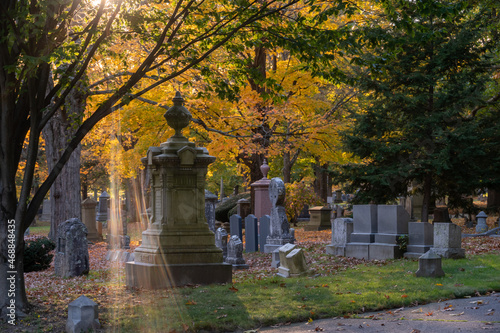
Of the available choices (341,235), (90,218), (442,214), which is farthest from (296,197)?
(341,235)

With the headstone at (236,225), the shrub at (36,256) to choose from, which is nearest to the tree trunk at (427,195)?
the headstone at (236,225)

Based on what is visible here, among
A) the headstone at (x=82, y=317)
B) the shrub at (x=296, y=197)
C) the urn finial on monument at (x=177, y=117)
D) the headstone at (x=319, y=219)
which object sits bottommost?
the headstone at (x=319, y=219)

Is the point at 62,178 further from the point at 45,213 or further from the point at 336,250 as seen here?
the point at 45,213

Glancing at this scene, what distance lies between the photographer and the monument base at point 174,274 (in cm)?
997

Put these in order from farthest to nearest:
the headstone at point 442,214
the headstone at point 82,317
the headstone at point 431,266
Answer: the headstone at point 442,214, the headstone at point 431,266, the headstone at point 82,317

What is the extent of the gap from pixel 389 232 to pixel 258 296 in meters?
6.95

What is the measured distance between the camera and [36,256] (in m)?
14.3

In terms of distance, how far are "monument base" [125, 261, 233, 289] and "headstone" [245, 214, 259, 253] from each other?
770 cm

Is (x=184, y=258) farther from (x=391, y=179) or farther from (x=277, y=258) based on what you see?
(x=391, y=179)

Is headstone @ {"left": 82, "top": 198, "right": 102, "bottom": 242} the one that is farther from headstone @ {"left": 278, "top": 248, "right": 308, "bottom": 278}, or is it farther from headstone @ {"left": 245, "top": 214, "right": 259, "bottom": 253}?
headstone @ {"left": 278, "top": 248, "right": 308, "bottom": 278}

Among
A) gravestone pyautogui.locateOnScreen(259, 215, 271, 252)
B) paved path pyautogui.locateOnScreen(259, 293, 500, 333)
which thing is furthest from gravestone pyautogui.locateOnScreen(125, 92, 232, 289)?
gravestone pyautogui.locateOnScreen(259, 215, 271, 252)

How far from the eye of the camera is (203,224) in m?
10.6

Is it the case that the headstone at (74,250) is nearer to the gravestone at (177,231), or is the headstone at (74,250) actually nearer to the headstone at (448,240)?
the gravestone at (177,231)

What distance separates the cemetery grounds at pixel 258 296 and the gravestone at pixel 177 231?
1.49 feet
